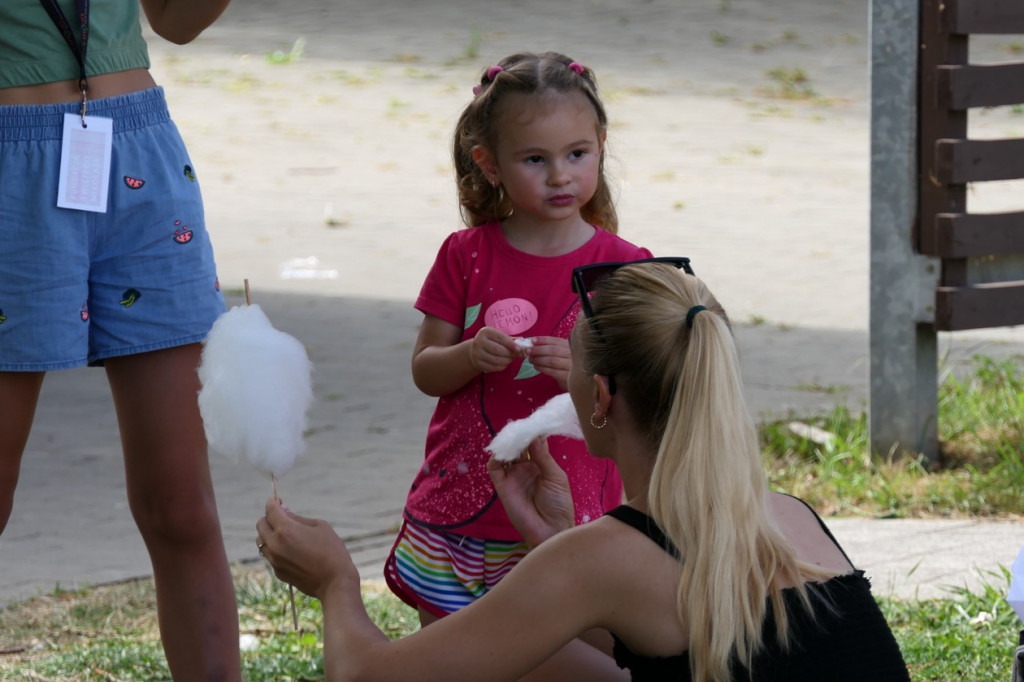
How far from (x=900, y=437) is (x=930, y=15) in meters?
1.50

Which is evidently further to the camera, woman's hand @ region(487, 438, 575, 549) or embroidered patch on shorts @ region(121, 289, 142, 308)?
embroidered patch on shorts @ region(121, 289, 142, 308)

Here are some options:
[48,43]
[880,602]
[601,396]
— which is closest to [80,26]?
[48,43]

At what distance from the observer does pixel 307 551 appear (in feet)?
8.55

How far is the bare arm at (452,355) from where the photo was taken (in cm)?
294

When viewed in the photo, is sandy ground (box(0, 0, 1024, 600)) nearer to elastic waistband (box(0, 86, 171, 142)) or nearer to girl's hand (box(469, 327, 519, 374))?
girl's hand (box(469, 327, 519, 374))

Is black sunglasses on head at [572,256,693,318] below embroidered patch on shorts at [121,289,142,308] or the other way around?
the other way around

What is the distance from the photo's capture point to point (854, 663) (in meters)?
2.42

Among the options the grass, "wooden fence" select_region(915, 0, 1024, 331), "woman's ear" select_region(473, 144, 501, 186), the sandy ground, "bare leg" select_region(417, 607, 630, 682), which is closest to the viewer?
"bare leg" select_region(417, 607, 630, 682)

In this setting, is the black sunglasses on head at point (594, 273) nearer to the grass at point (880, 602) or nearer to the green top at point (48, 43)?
the green top at point (48, 43)

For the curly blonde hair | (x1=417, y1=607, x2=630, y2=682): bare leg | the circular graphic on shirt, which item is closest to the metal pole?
the curly blonde hair

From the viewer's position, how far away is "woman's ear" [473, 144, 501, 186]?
127 inches

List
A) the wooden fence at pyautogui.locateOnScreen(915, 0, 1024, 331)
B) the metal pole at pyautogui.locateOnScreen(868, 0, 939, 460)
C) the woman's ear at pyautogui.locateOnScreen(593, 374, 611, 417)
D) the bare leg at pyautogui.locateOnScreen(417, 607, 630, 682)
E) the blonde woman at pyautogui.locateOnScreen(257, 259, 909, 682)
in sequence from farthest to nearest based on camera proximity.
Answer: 1. the metal pole at pyautogui.locateOnScreen(868, 0, 939, 460)
2. the wooden fence at pyautogui.locateOnScreen(915, 0, 1024, 331)
3. the bare leg at pyautogui.locateOnScreen(417, 607, 630, 682)
4. the woman's ear at pyautogui.locateOnScreen(593, 374, 611, 417)
5. the blonde woman at pyautogui.locateOnScreen(257, 259, 909, 682)

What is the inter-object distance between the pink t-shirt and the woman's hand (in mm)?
109

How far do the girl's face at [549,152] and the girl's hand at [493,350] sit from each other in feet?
1.04
